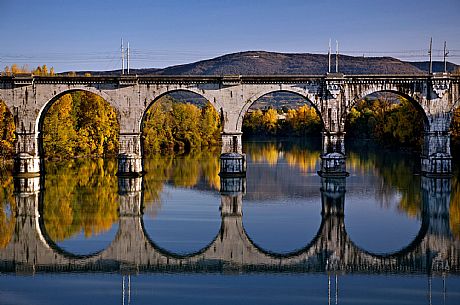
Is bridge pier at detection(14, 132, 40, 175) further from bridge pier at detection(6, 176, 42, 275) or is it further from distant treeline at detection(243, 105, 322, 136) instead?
distant treeline at detection(243, 105, 322, 136)

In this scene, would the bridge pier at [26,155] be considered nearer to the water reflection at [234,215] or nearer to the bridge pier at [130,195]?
the water reflection at [234,215]

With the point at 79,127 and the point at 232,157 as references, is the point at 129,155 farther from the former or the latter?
the point at 79,127

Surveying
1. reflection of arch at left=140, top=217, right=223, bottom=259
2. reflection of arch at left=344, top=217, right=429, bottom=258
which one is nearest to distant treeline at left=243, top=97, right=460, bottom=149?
reflection of arch at left=344, top=217, right=429, bottom=258

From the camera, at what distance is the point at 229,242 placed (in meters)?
21.4

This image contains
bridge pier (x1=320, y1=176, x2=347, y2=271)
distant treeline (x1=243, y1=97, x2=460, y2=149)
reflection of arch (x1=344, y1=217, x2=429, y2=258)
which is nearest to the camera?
bridge pier (x1=320, y1=176, x2=347, y2=271)

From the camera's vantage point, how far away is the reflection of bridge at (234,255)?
18078mm

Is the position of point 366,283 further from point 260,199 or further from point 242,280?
point 260,199

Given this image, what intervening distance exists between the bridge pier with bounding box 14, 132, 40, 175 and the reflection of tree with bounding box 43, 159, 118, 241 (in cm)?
127

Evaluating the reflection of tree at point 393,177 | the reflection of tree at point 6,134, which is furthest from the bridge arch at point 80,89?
the reflection of tree at point 393,177

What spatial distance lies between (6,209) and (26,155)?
12.9 m

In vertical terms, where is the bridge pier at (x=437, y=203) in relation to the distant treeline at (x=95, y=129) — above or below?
below

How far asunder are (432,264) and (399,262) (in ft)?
3.08

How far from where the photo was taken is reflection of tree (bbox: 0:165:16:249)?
22109 millimetres

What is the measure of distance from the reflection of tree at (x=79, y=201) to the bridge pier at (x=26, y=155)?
1271mm
